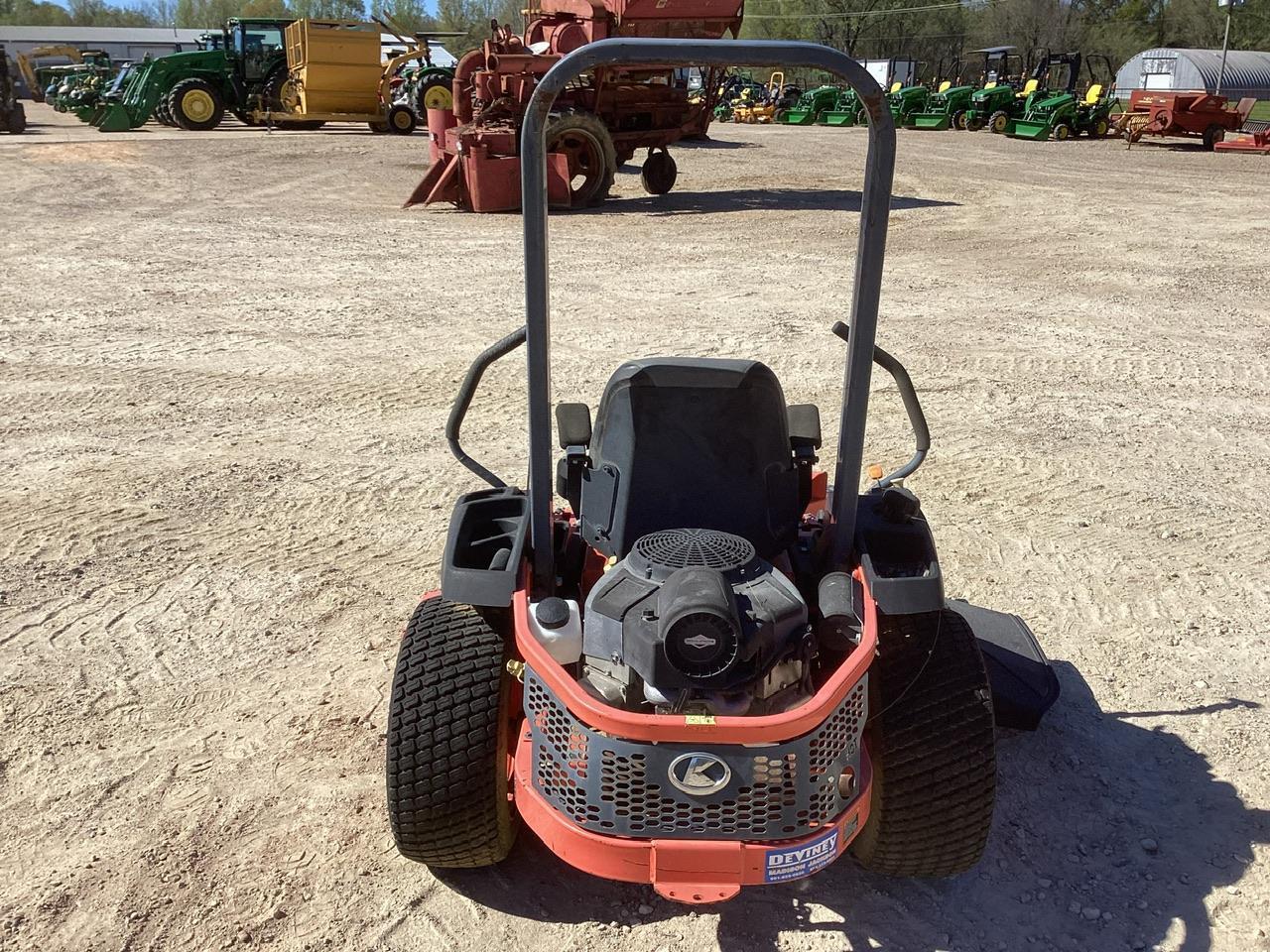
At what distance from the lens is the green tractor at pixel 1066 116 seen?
1006 inches

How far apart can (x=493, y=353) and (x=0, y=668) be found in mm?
2054

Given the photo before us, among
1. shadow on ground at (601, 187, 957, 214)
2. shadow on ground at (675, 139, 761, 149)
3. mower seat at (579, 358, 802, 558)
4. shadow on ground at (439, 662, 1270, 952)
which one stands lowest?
shadow on ground at (439, 662, 1270, 952)

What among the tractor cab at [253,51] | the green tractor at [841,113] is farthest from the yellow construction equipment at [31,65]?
the green tractor at [841,113]

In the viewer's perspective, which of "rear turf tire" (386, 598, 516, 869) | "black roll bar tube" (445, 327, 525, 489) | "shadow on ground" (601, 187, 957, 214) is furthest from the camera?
"shadow on ground" (601, 187, 957, 214)

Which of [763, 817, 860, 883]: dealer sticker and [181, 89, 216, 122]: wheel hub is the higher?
[181, 89, 216, 122]: wheel hub

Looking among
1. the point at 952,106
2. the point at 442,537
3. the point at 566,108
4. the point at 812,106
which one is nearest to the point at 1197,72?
the point at 952,106

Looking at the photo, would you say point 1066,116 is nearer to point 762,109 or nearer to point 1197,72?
point 762,109

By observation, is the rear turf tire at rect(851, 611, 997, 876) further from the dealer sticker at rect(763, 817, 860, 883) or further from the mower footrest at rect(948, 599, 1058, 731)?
the mower footrest at rect(948, 599, 1058, 731)

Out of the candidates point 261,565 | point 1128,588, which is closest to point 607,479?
point 261,565

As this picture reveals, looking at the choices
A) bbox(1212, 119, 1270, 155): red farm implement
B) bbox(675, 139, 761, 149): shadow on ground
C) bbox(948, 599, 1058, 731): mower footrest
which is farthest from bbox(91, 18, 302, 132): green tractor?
bbox(948, 599, 1058, 731): mower footrest

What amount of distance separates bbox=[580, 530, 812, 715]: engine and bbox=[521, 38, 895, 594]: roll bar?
342 mm

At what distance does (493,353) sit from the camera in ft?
9.30

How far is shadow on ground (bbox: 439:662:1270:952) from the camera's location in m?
2.53

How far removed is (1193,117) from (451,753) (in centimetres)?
2579
